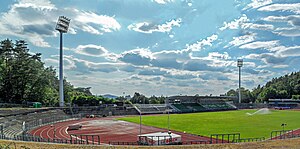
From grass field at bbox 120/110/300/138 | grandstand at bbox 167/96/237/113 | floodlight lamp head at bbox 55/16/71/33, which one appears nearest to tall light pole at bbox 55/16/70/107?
floodlight lamp head at bbox 55/16/71/33

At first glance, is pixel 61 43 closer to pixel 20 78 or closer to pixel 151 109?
pixel 20 78

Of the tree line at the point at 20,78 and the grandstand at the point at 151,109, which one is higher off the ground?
the tree line at the point at 20,78

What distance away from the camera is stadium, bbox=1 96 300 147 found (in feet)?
113

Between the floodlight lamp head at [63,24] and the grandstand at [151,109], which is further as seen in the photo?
the grandstand at [151,109]

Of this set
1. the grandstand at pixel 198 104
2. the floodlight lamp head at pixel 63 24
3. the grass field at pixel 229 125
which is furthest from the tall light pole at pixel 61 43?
the grandstand at pixel 198 104

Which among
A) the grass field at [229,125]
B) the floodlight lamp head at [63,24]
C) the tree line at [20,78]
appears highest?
the floodlight lamp head at [63,24]

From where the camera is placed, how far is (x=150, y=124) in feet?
186

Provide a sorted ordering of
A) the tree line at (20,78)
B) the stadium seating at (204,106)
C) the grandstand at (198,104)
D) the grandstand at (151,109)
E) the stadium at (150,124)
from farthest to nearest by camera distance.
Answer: the grandstand at (198,104) → the stadium seating at (204,106) → the grandstand at (151,109) → the tree line at (20,78) → the stadium at (150,124)

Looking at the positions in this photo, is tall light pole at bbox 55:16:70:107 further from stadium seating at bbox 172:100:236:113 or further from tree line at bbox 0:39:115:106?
stadium seating at bbox 172:100:236:113

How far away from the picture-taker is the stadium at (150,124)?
3438 cm

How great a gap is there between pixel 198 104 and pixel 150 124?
5506 centimetres

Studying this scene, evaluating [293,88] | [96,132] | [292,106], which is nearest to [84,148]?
[96,132]

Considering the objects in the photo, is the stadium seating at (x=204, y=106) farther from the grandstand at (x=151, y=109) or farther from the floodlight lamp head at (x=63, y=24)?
the floodlight lamp head at (x=63, y=24)

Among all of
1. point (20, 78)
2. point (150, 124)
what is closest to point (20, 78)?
point (20, 78)
